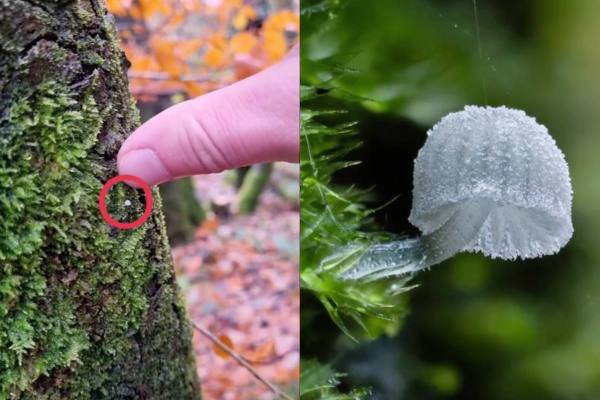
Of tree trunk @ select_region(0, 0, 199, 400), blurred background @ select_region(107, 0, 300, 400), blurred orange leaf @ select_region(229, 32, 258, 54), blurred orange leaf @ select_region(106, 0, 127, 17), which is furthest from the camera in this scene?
blurred orange leaf @ select_region(229, 32, 258, 54)

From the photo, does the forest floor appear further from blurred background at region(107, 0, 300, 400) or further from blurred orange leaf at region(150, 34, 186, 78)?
blurred orange leaf at region(150, 34, 186, 78)

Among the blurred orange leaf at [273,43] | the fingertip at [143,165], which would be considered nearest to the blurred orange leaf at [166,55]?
the blurred orange leaf at [273,43]

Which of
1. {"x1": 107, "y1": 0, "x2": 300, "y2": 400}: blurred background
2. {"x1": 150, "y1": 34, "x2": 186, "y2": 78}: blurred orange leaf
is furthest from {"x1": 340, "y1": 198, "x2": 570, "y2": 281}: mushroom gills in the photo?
{"x1": 150, "y1": 34, "x2": 186, "y2": 78}: blurred orange leaf

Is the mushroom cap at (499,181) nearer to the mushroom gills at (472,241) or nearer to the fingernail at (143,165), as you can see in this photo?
the mushroom gills at (472,241)

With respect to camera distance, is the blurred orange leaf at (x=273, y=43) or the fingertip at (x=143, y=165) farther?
the blurred orange leaf at (x=273, y=43)

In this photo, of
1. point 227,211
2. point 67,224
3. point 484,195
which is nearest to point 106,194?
point 67,224

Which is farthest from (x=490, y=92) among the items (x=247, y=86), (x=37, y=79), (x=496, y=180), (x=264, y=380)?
(x=264, y=380)
